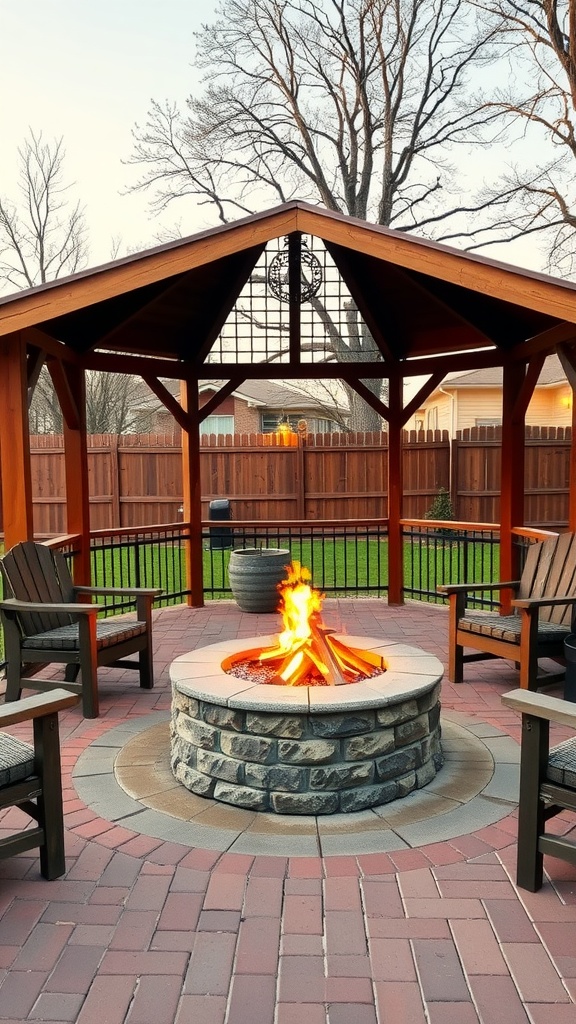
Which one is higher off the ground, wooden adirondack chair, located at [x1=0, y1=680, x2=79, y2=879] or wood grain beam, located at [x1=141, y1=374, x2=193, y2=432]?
wood grain beam, located at [x1=141, y1=374, x2=193, y2=432]

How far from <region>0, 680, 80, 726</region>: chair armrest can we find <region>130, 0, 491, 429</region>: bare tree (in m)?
14.1

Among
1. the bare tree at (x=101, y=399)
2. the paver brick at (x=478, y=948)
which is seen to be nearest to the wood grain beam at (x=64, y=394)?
the paver brick at (x=478, y=948)

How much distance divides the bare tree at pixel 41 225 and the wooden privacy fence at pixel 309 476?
7842 mm

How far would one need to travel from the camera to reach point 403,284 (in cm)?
691

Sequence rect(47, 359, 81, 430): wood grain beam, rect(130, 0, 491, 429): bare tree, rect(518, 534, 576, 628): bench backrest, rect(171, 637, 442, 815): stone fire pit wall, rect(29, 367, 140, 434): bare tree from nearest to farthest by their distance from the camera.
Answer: rect(171, 637, 442, 815): stone fire pit wall → rect(518, 534, 576, 628): bench backrest → rect(47, 359, 81, 430): wood grain beam → rect(130, 0, 491, 429): bare tree → rect(29, 367, 140, 434): bare tree

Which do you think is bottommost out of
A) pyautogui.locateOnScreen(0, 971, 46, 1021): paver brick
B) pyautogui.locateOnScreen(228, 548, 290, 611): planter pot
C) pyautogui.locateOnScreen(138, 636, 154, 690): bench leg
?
pyautogui.locateOnScreen(0, 971, 46, 1021): paver brick

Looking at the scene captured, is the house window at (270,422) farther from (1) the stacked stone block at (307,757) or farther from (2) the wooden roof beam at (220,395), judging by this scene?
(1) the stacked stone block at (307,757)

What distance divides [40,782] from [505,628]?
10.6 ft

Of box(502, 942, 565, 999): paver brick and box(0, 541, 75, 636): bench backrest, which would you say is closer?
box(502, 942, 565, 999): paver brick

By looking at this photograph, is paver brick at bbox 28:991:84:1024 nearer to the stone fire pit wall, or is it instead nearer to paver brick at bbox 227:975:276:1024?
paver brick at bbox 227:975:276:1024

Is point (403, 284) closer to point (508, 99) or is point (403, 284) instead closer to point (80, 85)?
point (508, 99)

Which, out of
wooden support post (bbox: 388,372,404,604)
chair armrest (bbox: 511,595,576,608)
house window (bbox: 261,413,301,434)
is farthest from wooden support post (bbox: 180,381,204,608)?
house window (bbox: 261,413,301,434)

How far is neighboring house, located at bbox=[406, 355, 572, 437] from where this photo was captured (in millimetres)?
18859

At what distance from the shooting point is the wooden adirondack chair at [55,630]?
440cm
